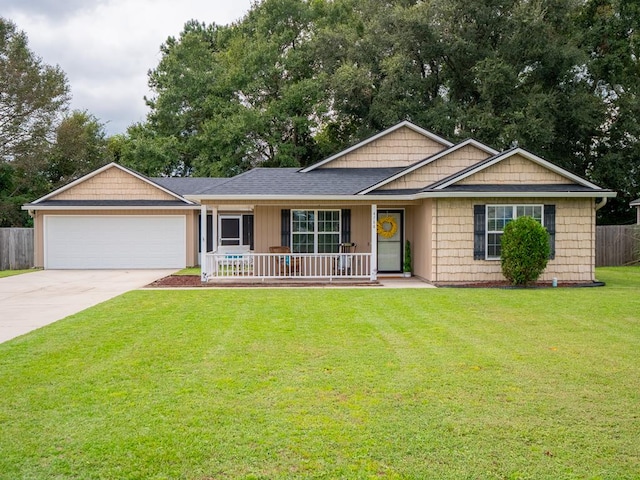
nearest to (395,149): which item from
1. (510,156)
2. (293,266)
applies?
(510,156)

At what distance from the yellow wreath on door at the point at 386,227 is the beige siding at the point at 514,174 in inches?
126

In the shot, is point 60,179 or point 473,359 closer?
point 473,359

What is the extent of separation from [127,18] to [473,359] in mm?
18451

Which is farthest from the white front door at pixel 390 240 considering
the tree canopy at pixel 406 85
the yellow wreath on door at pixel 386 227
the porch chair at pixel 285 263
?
the tree canopy at pixel 406 85

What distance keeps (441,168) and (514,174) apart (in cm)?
234

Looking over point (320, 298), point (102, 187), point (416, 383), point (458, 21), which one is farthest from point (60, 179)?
point (416, 383)

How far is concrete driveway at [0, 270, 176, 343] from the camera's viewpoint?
354 inches

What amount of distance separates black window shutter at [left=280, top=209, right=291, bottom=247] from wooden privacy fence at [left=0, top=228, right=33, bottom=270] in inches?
470

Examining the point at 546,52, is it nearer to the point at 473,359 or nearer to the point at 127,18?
the point at 127,18

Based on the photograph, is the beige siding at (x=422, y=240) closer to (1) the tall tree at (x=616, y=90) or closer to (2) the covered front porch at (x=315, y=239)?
(2) the covered front porch at (x=315, y=239)

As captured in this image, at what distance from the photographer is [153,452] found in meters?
3.77

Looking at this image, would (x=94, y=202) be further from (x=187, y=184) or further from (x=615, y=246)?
(x=615, y=246)

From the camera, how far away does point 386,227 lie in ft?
54.6

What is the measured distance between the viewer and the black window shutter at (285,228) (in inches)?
640
